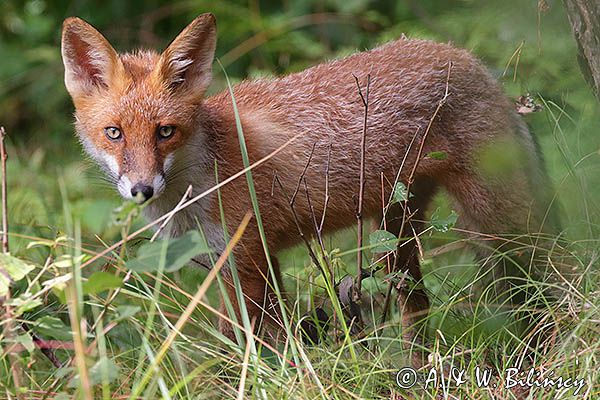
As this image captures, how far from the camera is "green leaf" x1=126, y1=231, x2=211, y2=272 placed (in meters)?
3.20

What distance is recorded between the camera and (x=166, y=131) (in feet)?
15.7

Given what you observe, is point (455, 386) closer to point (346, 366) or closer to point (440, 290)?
point (346, 366)

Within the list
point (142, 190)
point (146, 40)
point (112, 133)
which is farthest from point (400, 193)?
point (146, 40)

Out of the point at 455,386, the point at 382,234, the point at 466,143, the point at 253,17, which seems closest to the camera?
the point at 455,386

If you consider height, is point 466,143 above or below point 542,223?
above

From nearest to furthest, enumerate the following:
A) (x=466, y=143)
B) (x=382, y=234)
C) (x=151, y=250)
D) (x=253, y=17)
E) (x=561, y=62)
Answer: (x=151, y=250) → (x=382, y=234) → (x=466, y=143) → (x=561, y=62) → (x=253, y=17)

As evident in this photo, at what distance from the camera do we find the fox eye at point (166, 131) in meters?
4.75

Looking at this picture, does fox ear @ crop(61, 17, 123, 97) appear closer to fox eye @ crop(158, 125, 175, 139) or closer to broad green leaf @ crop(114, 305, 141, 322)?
fox eye @ crop(158, 125, 175, 139)

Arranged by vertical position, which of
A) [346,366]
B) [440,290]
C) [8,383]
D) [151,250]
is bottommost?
[440,290]

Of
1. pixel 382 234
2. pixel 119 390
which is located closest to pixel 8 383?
pixel 119 390

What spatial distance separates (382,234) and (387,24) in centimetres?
580

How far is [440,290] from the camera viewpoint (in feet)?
16.5

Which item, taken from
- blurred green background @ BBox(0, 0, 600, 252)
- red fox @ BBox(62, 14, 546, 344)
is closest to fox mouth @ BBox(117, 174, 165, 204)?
red fox @ BBox(62, 14, 546, 344)

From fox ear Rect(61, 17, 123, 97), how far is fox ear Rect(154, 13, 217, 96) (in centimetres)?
27
